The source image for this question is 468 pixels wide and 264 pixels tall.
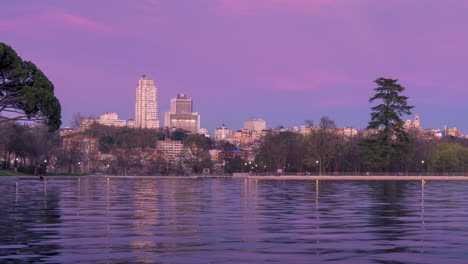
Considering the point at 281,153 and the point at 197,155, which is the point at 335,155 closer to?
the point at 281,153

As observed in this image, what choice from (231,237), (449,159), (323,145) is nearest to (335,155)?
(323,145)

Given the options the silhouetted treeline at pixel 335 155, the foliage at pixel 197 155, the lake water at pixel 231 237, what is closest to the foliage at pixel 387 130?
the silhouetted treeline at pixel 335 155

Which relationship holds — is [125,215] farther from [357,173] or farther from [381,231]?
[357,173]

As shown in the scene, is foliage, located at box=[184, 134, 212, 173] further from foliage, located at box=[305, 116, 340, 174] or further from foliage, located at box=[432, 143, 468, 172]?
foliage, located at box=[432, 143, 468, 172]

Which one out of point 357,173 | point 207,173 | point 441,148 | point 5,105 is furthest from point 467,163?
point 5,105

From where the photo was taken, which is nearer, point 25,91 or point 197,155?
point 25,91

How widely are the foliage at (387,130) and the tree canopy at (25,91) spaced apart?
217 ft

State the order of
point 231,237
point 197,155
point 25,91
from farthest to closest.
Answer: point 197,155 < point 25,91 < point 231,237

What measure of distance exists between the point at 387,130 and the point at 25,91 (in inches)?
2934

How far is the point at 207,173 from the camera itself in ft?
514

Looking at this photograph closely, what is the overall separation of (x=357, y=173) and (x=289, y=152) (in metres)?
23.7

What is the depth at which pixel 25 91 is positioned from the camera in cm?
7206

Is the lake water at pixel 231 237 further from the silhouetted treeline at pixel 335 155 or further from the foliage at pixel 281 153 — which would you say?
the foliage at pixel 281 153

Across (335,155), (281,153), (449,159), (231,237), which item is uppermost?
(281,153)
